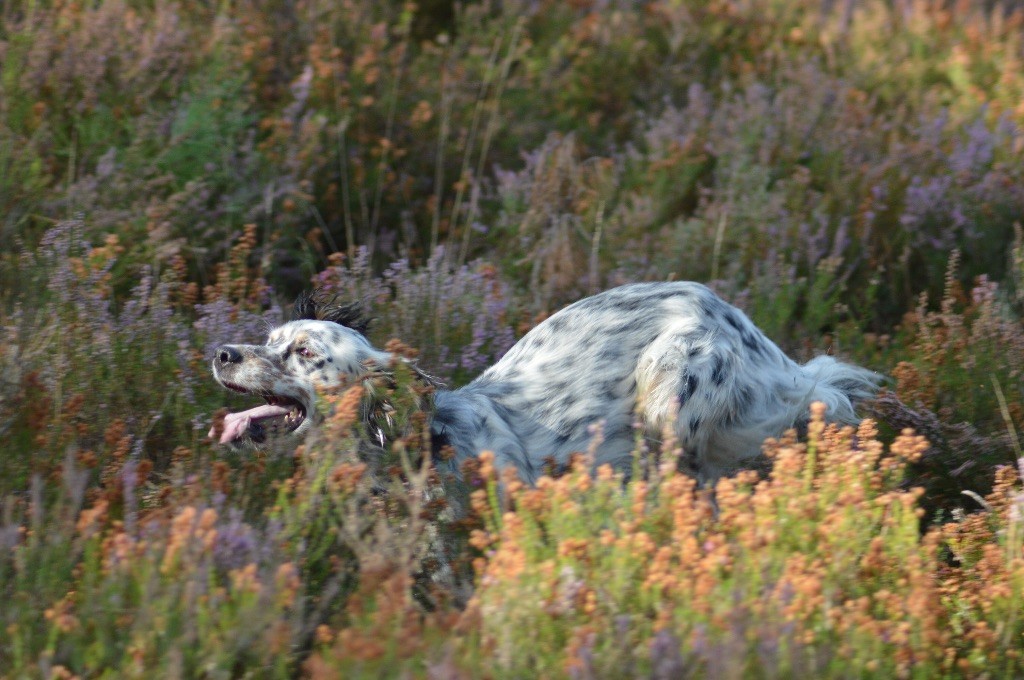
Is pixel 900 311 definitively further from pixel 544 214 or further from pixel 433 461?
pixel 433 461

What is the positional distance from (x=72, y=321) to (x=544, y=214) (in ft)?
7.78

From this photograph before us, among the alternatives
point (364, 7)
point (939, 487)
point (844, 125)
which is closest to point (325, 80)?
point (364, 7)

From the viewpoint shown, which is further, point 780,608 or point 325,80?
point 325,80

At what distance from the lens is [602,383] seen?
13.0ft

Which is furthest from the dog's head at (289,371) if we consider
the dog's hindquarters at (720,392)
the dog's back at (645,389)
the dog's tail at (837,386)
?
the dog's tail at (837,386)

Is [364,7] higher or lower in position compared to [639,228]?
higher

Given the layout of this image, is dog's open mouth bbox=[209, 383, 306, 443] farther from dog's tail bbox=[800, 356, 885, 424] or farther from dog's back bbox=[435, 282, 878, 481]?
dog's tail bbox=[800, 356, 885, 424]

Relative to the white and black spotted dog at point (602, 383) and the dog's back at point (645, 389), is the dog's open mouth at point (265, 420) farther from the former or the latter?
the dog's back at point (645, 389)

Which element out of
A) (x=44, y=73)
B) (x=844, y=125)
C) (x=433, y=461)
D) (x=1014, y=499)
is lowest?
(x=433, y=461)

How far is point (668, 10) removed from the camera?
7898 millimetres

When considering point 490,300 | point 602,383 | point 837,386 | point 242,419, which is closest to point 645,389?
point 602,383

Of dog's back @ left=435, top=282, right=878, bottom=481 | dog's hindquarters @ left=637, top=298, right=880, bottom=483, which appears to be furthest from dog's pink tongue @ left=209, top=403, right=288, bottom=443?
dog's hindquarters @ left=637, top=298, right=880, bottom=483

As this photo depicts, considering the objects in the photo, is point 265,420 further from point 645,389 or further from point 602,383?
point 645,389

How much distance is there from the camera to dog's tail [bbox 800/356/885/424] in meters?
4.03
